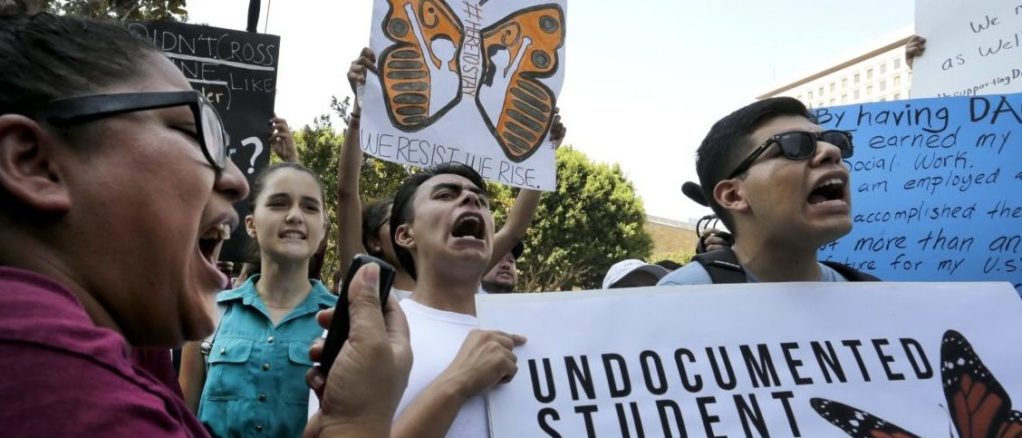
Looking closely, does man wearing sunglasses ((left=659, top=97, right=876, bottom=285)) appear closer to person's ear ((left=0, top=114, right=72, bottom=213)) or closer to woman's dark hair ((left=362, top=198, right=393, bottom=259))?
person's ear ((left=0, top=114, right=72, bottom=213))

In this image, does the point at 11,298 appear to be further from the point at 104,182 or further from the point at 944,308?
the point at 944,308

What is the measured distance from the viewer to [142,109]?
39.3 inches

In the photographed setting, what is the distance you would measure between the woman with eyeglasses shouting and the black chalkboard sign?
284cm

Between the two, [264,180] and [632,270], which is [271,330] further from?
[632,270]

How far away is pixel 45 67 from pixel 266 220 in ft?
7.04

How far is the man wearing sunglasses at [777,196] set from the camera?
203 centimetres

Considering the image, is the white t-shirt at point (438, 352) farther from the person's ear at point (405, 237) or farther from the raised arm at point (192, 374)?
the raised arm at point (192, 374)

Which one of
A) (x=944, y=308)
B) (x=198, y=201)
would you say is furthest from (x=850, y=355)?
(x=198, y=201)

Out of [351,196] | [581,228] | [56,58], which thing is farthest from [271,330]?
[581,228]

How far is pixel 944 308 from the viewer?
192 cm

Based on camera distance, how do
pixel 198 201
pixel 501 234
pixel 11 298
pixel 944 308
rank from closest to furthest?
pixel 11 298, pixel 198 201, pixel 944 308, pixel 501 234

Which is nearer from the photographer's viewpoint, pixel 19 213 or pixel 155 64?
pixel 19 213

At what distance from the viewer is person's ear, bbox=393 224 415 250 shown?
2.63 m

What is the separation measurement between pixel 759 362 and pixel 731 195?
0.66m
